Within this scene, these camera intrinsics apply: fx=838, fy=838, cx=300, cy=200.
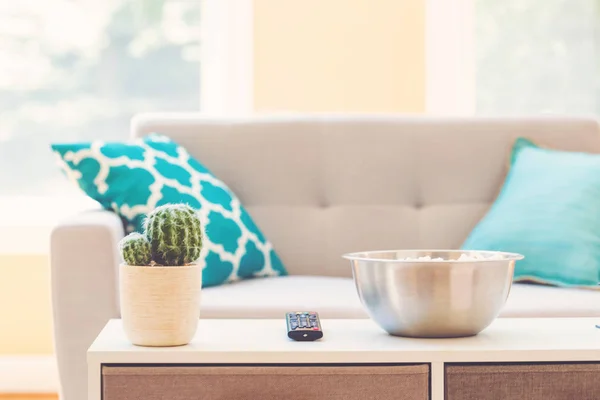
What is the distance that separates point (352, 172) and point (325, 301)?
2.03ft

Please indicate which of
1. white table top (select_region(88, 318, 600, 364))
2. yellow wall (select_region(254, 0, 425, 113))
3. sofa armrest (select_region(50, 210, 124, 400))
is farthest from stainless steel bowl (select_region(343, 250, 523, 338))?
yellow wall (select_region(254, 0, 425, 113))

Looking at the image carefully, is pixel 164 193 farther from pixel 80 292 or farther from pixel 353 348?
pixel 353 348

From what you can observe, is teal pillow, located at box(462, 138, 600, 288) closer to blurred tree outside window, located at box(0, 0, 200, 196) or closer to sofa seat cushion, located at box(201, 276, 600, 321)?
sofa seat cushion, located at box(201, 276, 600, 321)

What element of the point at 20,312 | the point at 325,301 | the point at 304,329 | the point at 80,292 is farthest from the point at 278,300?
the point at 20,312

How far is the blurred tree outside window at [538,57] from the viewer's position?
128 inches

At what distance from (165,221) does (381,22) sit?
2.10 m

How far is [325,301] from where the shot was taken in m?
1.85

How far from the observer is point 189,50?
321 centimetres

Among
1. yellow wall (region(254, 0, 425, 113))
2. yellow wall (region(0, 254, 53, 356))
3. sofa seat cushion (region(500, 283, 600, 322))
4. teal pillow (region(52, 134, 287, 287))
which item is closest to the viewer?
sofa seat cushion (region(500, 283, 600, 322))

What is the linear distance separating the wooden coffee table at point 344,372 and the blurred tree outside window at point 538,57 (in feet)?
7.09

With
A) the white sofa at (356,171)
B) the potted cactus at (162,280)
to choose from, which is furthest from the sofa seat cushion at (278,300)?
the potted cactus at (162,280)

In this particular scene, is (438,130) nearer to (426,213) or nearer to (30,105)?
(426,213)

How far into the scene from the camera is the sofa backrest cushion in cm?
234

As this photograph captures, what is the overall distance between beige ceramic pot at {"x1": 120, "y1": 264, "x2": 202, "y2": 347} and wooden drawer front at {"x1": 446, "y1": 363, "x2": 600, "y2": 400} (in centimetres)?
39
